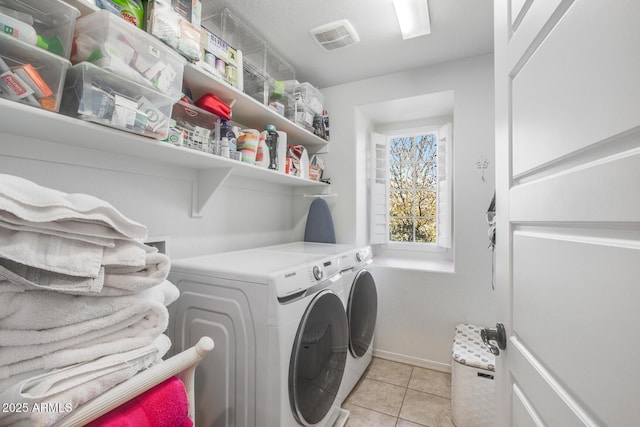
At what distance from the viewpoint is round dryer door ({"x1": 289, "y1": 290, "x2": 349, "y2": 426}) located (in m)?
1.10

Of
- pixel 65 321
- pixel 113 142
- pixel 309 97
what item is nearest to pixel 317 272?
pixel 65 321

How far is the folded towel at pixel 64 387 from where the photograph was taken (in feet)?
1.48

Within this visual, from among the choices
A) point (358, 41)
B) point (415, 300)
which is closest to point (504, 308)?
point (415, 300)

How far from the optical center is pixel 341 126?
8.13 feet

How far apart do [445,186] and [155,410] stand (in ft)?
8.14

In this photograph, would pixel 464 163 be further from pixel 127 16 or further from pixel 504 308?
pixel 127 16

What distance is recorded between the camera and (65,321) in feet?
1.81

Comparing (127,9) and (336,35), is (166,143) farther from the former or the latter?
(336,35)

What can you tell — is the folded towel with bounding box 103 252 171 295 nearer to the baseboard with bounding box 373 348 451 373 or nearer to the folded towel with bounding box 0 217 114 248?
the folded towel with bounding box 0 217 114 248

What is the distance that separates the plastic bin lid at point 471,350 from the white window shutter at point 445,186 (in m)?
0.77

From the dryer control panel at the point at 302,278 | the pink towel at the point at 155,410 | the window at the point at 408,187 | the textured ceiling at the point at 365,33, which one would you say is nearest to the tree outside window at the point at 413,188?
the window at the point at 408,187

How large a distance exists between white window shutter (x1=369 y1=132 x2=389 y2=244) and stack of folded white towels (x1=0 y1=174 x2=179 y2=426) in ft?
7.26

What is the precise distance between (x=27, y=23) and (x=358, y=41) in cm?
170

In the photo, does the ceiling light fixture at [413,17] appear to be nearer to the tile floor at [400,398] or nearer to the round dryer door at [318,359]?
the round dryer door at [318,359]
